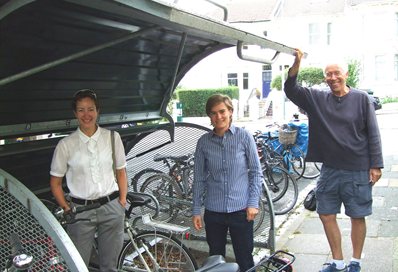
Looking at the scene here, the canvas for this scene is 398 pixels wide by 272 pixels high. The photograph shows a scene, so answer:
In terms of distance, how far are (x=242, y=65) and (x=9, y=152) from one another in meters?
32.0

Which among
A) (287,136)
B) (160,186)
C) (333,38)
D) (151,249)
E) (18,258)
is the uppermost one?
(333,38)

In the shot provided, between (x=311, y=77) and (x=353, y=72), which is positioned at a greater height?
(x=353, y=72)

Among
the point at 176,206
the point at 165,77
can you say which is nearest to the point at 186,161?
the point at 176,206

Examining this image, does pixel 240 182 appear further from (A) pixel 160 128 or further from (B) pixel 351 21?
(B) pixel 351 21

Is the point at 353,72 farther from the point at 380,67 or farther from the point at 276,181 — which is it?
the point at 276,181

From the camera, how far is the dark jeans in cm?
326

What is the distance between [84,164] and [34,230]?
66 cm

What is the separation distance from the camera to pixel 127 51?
13.2 feet

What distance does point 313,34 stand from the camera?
33219 millimetres

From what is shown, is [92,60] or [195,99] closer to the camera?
[92,60]

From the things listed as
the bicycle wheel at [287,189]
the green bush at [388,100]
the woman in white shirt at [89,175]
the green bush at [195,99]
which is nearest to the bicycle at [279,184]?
the bicycle wheel at [287,189]

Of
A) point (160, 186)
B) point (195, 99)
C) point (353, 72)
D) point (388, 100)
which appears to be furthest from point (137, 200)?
point (388, 100)

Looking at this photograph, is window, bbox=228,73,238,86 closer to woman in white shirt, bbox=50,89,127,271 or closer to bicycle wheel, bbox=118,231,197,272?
bicycle wheel, bbox=118,231,197,272

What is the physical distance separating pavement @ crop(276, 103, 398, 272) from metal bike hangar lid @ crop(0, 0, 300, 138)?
2072 mm
